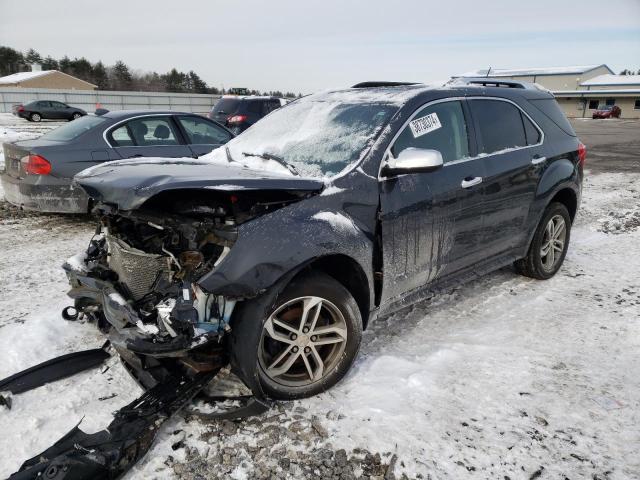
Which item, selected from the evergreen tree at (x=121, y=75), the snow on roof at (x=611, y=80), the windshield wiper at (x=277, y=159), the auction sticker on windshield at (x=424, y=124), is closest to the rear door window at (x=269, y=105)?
the windshield wiper at (x=277, y=159)

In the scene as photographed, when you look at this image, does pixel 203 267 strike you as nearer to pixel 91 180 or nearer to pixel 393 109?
pixel 91 180

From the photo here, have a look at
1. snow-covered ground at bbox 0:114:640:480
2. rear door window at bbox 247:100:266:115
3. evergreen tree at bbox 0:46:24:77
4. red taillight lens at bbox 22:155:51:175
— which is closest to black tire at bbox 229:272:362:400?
snow-covered ground at bbox 0:114:640:480

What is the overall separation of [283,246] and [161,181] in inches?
28.2

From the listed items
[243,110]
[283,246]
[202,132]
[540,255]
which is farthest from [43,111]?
[283,246]

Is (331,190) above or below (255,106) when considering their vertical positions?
below

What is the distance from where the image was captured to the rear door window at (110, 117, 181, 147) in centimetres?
614

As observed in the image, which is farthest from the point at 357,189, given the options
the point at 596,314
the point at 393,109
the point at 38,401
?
the point at 596,314

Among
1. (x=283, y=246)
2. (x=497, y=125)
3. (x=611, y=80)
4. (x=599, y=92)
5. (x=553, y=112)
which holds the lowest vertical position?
(x=283, y=246)

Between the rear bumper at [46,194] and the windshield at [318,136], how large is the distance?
294 cm

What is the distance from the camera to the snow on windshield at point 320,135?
309 centimetres

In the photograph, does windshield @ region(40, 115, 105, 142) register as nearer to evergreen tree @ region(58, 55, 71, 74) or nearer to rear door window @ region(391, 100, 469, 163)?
rear door window @ region(391, 100, 469, 163)

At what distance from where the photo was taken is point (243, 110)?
1268 centimetres

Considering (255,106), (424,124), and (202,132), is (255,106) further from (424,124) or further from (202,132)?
(424,124)

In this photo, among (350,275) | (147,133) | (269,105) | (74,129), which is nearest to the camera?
(350,275)
